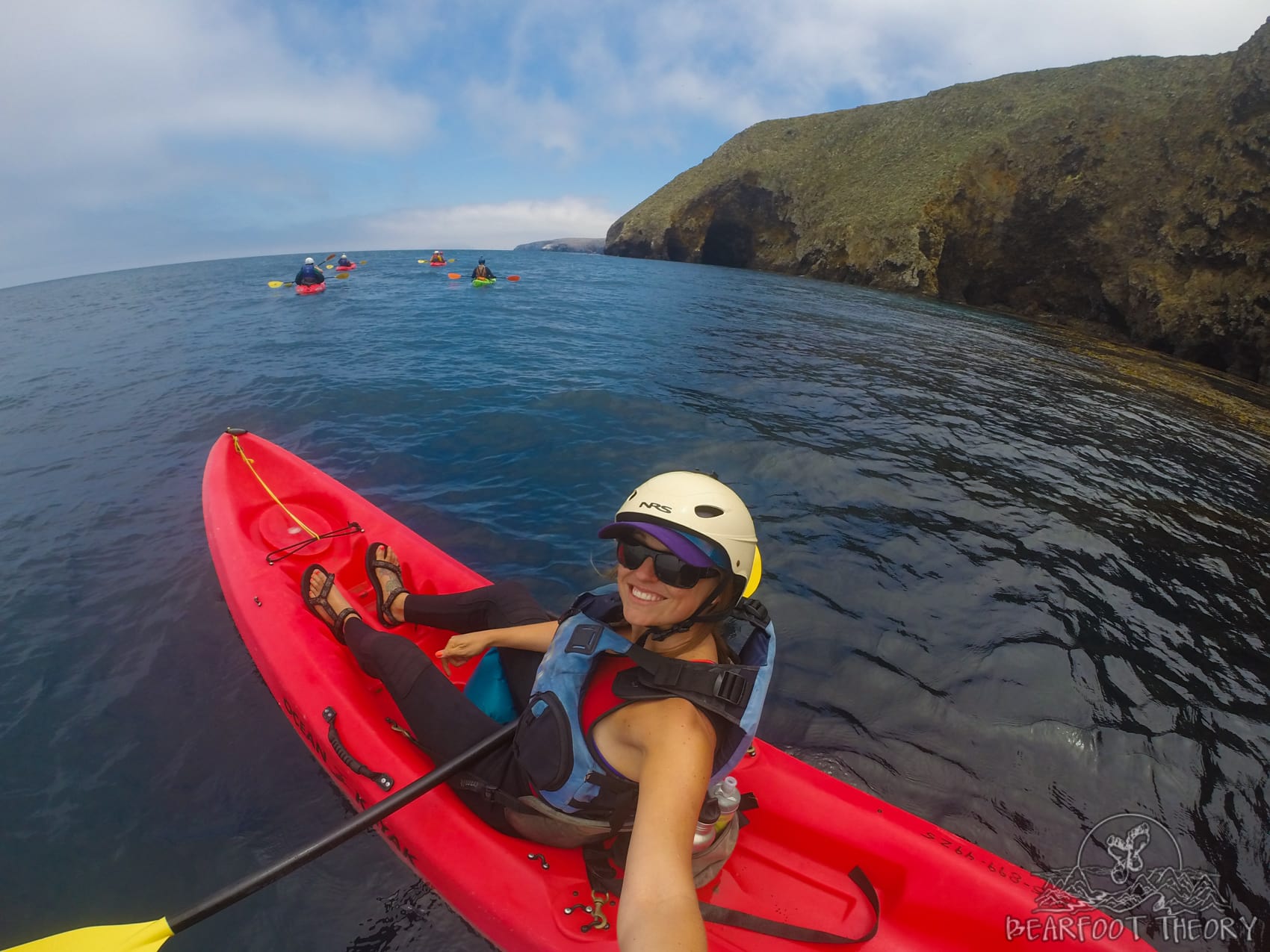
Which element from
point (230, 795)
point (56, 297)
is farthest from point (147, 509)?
point (56, 297)

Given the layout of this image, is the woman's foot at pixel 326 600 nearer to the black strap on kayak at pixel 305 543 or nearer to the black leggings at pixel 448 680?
the black leggings at pixel 448 680

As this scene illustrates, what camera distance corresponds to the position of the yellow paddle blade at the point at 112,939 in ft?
8.26

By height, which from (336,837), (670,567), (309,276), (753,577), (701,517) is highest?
(309,276)

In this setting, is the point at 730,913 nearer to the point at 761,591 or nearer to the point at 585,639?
the point at 585,639

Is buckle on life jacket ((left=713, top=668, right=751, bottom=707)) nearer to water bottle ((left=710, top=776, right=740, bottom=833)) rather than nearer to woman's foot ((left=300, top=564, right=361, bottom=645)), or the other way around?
water bottle ((left=710, top=776, right=740, bottom=833))

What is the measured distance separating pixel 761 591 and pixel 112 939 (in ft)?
17.6

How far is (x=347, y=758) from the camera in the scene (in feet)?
11.4

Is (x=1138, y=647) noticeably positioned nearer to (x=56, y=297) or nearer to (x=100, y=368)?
(x=100, y=368)

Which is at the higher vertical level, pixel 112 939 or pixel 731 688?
pixel 731 688

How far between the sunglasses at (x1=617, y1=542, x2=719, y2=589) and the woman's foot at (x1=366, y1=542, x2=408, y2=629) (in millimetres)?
3086

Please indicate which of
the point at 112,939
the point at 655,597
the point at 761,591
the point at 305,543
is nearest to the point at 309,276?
the point at 305,543

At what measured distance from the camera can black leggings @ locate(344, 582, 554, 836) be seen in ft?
10.1

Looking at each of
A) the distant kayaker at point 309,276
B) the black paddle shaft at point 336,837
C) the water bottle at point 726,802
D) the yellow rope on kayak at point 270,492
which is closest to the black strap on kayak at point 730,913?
the water bottle at point 726,802

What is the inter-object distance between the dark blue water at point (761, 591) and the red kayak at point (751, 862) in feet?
1.93
